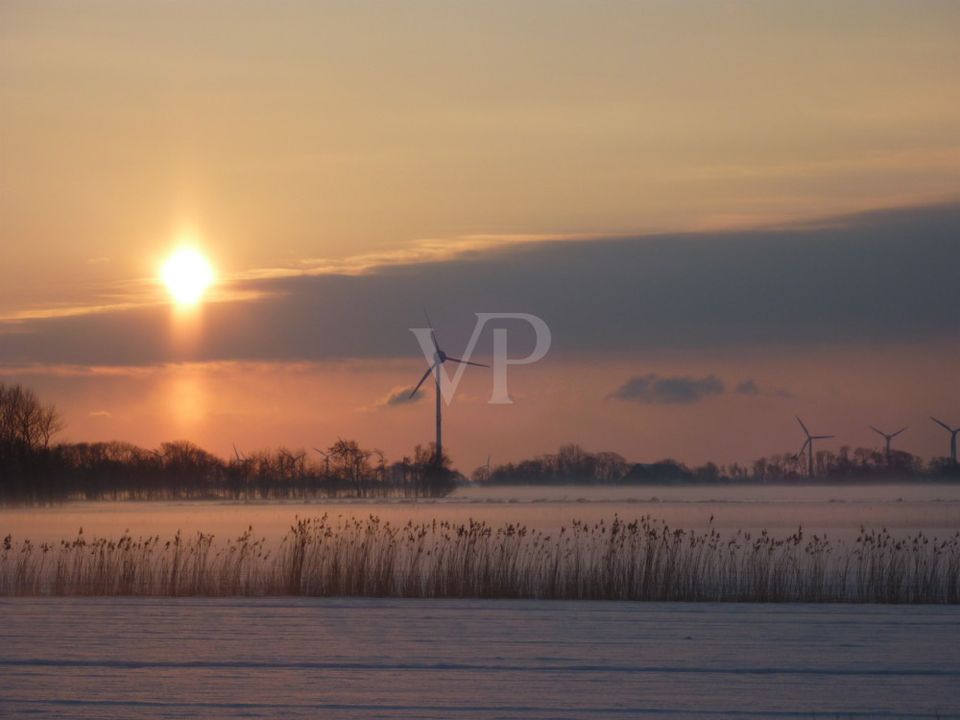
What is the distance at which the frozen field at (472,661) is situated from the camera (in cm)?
929

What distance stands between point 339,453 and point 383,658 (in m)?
91.7

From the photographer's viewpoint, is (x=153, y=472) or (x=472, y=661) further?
(x=153, y=472)

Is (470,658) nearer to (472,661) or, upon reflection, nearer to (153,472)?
(472,661)

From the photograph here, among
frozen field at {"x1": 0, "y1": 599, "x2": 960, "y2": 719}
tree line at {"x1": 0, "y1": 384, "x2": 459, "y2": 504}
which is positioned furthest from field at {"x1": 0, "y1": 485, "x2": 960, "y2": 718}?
tree line at {"x1": 0, "y1": 384, "x2": 459, "y2": 504}

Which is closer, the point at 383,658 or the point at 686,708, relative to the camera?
the point at 686,708

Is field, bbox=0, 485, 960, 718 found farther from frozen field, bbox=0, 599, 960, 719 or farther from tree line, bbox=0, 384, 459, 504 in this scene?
tree line, bbox=0, 384, 459, 504

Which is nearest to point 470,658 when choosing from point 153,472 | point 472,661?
point 472,661

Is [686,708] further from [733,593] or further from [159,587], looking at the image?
[159,587]

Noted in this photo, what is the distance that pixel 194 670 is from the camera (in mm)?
10625

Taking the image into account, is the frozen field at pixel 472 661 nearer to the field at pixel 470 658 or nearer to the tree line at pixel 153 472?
the field at pixel 470 658

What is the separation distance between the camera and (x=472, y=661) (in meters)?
11.1

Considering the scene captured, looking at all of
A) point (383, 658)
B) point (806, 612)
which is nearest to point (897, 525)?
point (806, 612)

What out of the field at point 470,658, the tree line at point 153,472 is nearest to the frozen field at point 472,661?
the field at point 470,658

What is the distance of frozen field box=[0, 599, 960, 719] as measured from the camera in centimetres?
929
